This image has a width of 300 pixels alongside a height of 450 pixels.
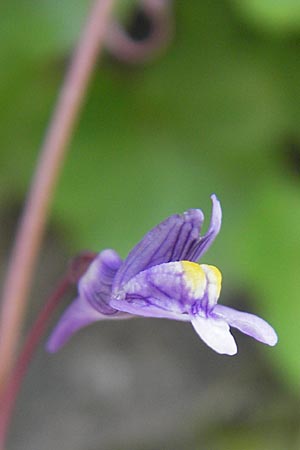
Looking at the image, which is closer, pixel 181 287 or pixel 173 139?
pixel 181 287

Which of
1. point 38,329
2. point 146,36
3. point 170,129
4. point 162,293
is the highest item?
point 146,36

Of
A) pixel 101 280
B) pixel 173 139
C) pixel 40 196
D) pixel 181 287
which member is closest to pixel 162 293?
pixel 181 287

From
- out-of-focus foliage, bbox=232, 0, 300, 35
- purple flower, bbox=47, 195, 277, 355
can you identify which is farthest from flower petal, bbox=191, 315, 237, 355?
out-of-focus foliage, bbox=232, 0, 300, 35

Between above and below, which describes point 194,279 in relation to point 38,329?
above

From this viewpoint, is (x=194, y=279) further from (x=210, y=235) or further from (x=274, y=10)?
(x=274, y=10)

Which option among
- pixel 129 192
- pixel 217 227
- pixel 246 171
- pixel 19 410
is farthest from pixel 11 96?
pixel 217 227

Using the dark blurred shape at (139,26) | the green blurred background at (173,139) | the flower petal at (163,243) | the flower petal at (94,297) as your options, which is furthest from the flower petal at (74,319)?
the dark blurred shape at (139,26)
